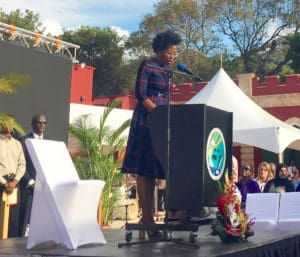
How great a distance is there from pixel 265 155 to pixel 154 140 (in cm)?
1657

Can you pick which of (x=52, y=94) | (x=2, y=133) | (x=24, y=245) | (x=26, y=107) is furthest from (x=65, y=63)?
(x=24, y=245)

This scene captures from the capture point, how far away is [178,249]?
148 inches

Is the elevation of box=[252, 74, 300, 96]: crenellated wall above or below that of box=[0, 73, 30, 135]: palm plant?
above

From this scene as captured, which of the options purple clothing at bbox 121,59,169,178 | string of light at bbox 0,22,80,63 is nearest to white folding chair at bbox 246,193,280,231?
purple clothing at bbox 121,59,169,178

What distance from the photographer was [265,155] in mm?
20203

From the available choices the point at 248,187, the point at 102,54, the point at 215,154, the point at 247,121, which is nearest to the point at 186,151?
the point at 215,154

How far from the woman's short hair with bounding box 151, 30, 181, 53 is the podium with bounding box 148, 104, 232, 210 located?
24.1 inches

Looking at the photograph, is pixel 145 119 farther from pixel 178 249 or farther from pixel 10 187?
pixel 10 187

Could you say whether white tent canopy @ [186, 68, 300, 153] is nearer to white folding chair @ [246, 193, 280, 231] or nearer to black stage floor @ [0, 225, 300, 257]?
white folding chair @ [246, 193, 280, 231]

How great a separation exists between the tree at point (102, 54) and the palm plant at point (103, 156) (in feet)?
101

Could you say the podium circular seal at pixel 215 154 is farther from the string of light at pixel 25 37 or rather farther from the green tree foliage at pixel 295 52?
the green tree foliage at pixel 295 52

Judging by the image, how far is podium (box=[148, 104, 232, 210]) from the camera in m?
4.04

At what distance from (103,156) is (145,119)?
6.25 metres

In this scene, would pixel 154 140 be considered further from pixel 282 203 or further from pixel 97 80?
pixel 97 80
